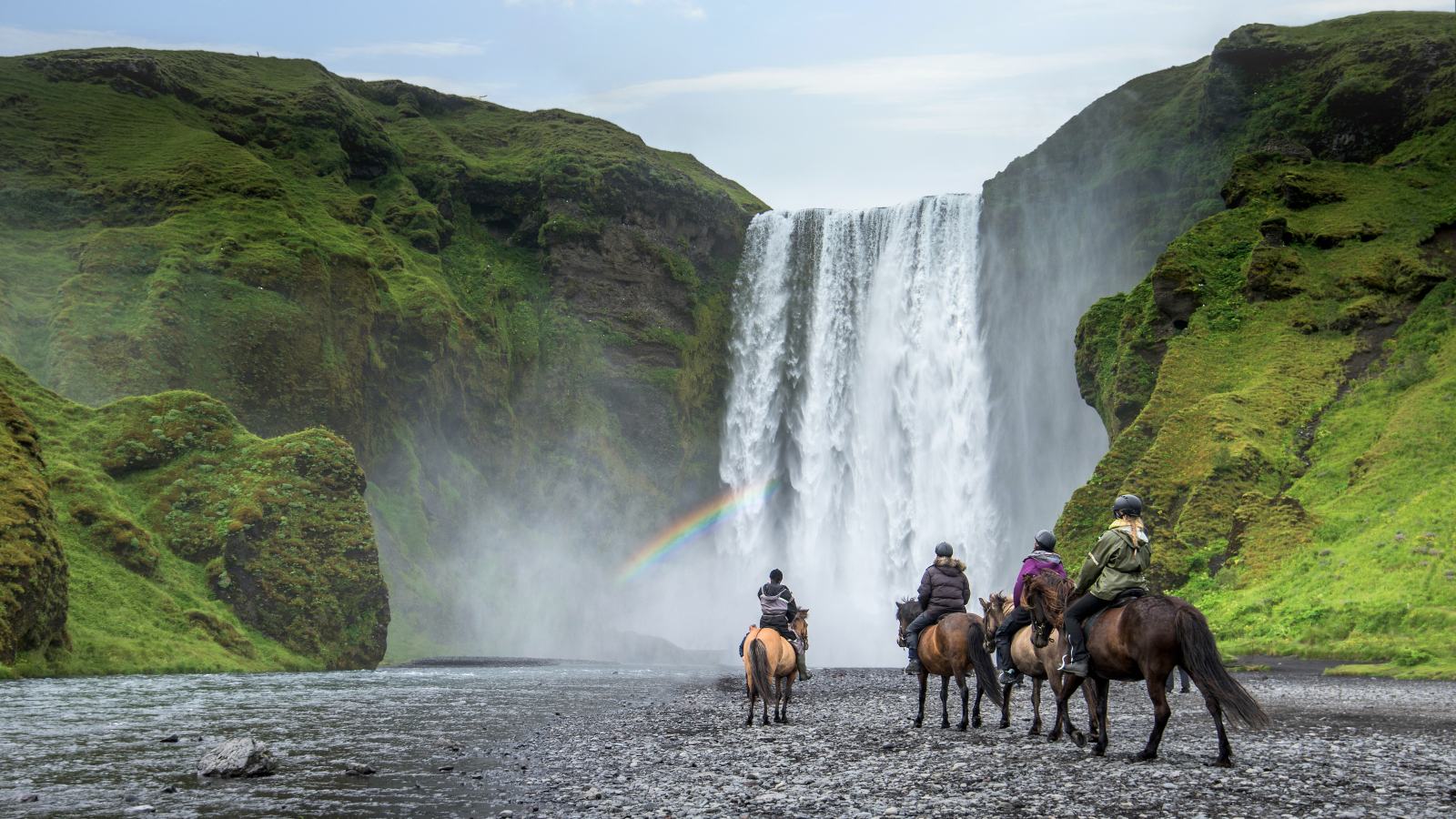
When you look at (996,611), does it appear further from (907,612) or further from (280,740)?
(280,740)

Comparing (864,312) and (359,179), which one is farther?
(359,179)

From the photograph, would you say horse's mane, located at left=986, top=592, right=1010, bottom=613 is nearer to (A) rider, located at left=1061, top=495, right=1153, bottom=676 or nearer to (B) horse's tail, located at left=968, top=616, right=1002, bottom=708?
(B) horse's tail, located at left=968, top=616, right=1002, bottom=708

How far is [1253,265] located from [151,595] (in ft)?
186

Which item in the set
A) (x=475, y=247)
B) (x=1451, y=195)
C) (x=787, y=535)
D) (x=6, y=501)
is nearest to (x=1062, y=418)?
(x=787, y=535)

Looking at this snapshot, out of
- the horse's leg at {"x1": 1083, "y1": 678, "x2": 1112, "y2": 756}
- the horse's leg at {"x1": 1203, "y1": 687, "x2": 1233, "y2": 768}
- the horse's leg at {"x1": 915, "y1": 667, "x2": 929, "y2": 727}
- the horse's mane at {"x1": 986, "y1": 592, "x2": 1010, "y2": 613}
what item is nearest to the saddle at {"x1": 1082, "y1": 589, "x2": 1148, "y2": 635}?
the horse's leg at {"x1": 1083, "y1": 678, "x2": 1112, "y2": 756}

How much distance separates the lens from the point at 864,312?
94.1 m

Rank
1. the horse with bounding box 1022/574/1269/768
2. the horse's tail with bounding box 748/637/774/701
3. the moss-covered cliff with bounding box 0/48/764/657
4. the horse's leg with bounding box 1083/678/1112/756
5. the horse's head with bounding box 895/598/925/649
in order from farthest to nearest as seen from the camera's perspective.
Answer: the moss-covered cliff with bounding box 0/48/764/657
the horse's head with bounding box 895/598/925/649
the horse's tail with bounding box 748/637/774/701
the horse's leg with bounding box 1083/678/1112/756
the horse with bounding box 1022/574/1269/768

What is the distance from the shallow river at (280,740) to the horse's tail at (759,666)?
472 centimetres

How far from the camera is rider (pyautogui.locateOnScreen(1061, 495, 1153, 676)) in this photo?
1720 cm

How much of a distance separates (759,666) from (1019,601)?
589cm

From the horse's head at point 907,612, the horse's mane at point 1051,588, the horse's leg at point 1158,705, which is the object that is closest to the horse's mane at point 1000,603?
the horse's head at point 907,612

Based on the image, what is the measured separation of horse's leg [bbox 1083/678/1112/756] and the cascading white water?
6344 cm

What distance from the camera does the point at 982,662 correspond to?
2109cm

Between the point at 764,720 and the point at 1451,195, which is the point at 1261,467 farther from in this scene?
the point at 764,720
